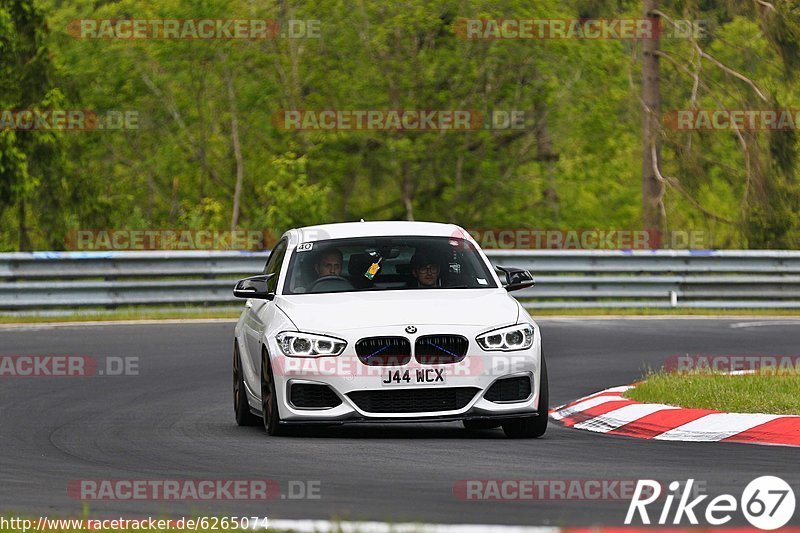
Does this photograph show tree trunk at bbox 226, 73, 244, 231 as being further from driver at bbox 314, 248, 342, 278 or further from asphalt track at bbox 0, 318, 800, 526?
driver at bbox 314, 248, 342, 278

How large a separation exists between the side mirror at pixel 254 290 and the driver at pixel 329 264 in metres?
0.39

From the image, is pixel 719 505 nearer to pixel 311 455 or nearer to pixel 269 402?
pixel 311 455

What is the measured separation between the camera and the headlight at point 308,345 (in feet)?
35.6

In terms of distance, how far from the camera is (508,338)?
11.0 meters

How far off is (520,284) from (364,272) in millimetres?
1137

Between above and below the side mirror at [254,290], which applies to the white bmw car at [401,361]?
below

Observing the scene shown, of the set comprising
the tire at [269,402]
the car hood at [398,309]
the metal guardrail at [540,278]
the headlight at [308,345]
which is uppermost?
the car hood at [398,309]

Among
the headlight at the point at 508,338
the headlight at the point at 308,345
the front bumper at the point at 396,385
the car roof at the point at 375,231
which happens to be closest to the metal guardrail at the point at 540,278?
the car roof at the point at 375,231

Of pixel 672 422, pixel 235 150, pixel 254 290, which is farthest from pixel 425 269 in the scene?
pixel 235 150

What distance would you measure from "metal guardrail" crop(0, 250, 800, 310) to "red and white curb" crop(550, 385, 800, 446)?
11.5m

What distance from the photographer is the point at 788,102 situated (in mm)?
43531

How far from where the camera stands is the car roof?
40.8 ft

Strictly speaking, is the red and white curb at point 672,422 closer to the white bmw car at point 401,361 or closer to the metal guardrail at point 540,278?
the white bmw car at point 401,361

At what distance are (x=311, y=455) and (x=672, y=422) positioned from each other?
2912 millimetres
